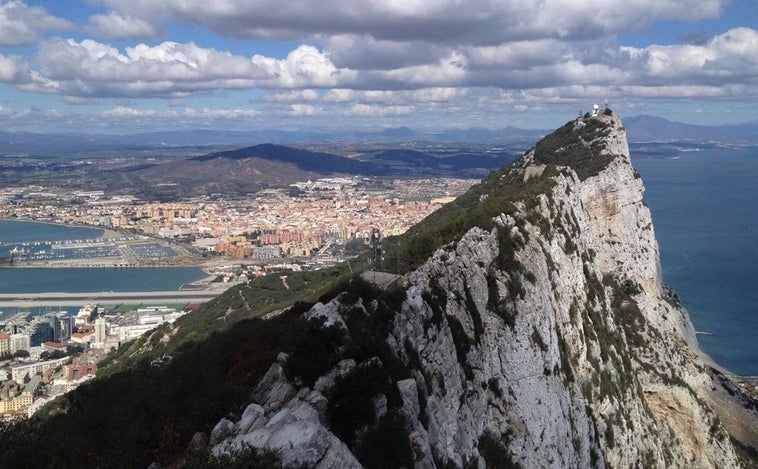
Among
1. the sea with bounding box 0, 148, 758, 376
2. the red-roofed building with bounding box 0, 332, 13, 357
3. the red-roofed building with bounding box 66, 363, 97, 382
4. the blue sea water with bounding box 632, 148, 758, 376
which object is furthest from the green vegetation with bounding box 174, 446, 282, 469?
the blue sea water with bounding box 632, 148, 758, 376

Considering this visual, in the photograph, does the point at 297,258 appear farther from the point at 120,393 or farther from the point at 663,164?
the point at 663,164

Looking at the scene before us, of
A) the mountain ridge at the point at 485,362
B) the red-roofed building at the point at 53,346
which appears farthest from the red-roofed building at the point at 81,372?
the red-roofed building at the point at 53,346

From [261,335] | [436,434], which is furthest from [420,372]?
[261,335]

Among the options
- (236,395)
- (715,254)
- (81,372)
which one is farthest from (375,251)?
(715,254)

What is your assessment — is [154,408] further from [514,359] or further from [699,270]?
[699,270]

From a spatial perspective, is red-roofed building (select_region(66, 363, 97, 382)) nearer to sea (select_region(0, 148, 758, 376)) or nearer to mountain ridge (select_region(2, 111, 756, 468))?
mountain ridge (select_region(2, 111, 756, 468))
